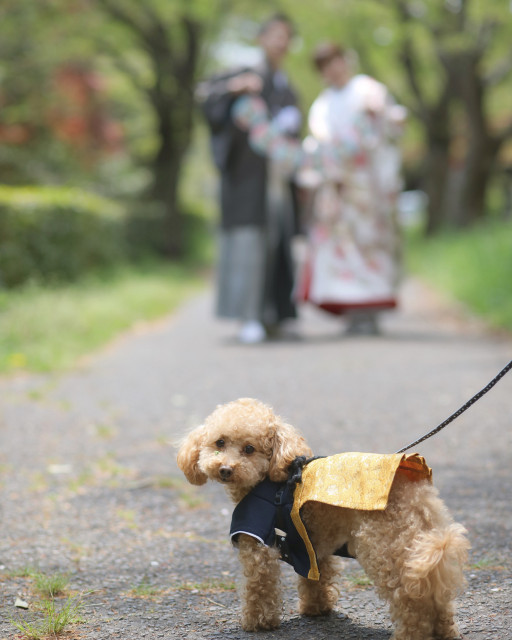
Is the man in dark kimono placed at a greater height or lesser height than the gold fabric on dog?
greater

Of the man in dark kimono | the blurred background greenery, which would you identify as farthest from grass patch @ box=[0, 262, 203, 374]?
the man in dark kimono

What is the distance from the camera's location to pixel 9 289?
29.7 feet

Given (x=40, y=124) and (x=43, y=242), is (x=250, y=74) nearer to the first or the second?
(x=43, y=242)

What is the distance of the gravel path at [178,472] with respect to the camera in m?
2.53

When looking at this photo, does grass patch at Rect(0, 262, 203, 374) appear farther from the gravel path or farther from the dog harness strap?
the dog harness strap

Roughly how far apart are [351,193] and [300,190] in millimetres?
494

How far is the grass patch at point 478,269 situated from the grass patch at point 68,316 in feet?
13.0

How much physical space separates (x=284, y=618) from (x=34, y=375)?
4191 millimetres

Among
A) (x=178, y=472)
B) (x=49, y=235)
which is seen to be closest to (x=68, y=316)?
(x=49, y=235)

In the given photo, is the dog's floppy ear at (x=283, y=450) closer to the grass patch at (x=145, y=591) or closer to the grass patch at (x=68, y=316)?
the grass patch at (x=145, y=591)

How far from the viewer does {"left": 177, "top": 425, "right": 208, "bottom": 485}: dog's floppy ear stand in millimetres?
2447

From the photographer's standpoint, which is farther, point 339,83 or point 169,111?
point 169,111

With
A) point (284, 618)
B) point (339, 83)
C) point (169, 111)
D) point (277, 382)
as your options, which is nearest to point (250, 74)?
point (339, 83)

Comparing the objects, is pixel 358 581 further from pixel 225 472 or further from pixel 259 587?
pixel 225 472
